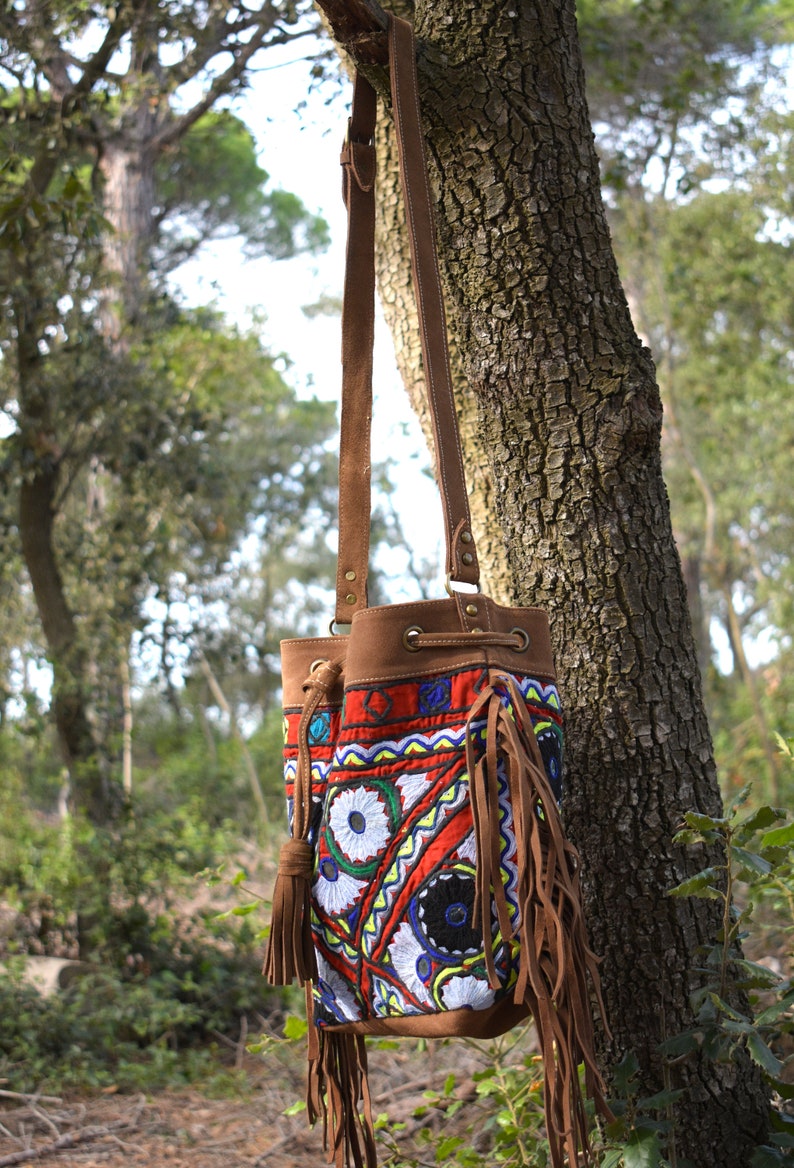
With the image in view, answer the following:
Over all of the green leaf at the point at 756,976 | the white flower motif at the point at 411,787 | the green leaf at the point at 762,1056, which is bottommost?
the green leaf at the point at 762,1056

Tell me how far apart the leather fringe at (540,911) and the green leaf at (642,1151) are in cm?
15

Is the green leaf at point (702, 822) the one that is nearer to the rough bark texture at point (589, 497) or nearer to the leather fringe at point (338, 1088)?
the rough bark texture at point (589, 497)

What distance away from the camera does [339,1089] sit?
1.59m

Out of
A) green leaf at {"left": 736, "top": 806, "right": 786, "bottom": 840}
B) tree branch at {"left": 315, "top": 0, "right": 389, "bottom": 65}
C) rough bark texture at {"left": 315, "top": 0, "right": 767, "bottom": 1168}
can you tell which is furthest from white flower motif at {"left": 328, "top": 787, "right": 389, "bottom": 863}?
tree branch at {"left": 315, "top": 0, "right": 389, "bottom": 65}

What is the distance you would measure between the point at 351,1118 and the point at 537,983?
1.75 ft

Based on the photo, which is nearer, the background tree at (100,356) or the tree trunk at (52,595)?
the background tree at (100,356)

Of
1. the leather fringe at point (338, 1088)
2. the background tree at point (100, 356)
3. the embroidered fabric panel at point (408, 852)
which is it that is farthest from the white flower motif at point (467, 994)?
the background tree at point (100, 356)

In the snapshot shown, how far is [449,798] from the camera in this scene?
1.35 m

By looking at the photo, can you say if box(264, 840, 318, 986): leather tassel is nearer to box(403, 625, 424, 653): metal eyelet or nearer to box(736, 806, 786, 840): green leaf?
box(403, 625, 424, 653): metal eyelet

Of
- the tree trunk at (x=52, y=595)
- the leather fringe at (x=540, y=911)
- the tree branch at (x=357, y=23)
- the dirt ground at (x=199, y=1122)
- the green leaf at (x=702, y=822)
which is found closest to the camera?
the leather fringe at (x=540, y=911)

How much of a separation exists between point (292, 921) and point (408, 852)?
0.22 meters

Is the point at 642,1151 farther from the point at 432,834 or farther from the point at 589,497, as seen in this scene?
the point at 589,497

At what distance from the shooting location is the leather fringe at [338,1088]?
1568 millimetres

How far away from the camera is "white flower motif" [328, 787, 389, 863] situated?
1397 millimetres
